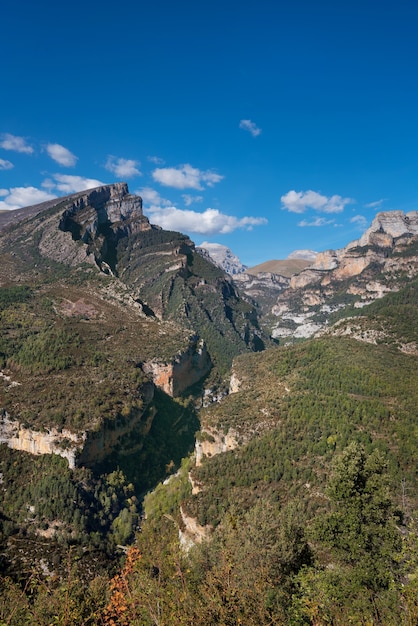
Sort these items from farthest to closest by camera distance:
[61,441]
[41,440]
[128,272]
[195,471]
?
[128,272]
[41,440]
[61,441]
[195,471]

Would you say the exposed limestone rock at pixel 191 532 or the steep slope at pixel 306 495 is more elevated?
the steep slope at pixel 306 495

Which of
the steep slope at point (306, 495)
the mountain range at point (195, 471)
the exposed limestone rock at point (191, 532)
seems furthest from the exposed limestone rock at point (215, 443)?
the exposed limestone rock at point (191, 532)

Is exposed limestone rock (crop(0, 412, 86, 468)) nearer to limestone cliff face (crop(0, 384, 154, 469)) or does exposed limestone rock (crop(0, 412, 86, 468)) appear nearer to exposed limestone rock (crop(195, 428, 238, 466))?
limestone cliff face (crop(0, 384, 154, 469))

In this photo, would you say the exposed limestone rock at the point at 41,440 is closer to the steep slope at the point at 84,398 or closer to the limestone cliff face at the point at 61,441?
the limestone cliff face at the point at 61,441

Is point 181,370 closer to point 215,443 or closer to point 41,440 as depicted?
point 41,440

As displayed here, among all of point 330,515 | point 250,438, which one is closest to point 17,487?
point 250,438

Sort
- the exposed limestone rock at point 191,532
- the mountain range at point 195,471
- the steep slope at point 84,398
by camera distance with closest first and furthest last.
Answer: the mountain range at point 195,471 → the exposed limestone rock at point 191,532 → the steep slope at point 84,398

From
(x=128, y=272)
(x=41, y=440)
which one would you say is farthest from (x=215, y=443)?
(x=128, y=272)

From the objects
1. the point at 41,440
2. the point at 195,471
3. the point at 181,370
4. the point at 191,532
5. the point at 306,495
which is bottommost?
the point at 191,532

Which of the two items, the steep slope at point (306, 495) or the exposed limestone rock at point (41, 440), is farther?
the exposed limestone rock at point (41, 440)
